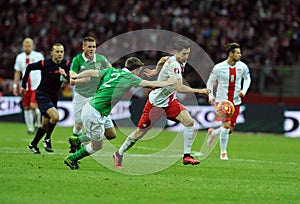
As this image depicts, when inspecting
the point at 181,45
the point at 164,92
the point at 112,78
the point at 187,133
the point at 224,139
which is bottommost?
the point at 224,139

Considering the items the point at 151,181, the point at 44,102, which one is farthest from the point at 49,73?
the point at 151,181

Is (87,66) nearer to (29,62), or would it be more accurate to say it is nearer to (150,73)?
(150,73)

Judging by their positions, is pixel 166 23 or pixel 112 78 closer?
pixel 112 78

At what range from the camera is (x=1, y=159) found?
1394 centimetres

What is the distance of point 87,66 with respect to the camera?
15.4 meters

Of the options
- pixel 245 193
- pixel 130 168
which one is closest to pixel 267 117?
pixel 130 168

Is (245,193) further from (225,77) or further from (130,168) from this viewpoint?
(225,77)

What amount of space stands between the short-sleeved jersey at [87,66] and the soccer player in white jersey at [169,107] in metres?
1.88

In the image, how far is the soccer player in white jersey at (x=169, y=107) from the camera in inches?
537

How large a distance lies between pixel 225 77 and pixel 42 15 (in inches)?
763

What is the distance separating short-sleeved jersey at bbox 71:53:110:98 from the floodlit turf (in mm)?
1466

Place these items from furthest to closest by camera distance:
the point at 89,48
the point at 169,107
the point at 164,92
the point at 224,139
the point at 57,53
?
1. the point at 224,139
2. the point at 57,53
3. the point at 89,48
4. the point at 169,107
5. the point at 164,92

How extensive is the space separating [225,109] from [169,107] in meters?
1.97

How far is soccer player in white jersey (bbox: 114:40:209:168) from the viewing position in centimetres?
1363
